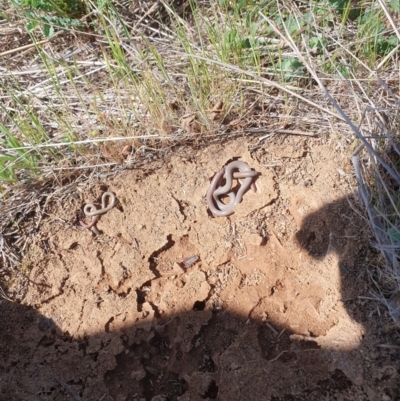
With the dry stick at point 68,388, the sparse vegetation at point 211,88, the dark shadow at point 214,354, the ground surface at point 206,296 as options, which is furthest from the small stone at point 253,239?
the dry stick at point 68,388

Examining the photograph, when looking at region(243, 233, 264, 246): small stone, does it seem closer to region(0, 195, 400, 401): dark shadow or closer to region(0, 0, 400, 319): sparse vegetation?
region(0, 195, 400, 401): dark shadow

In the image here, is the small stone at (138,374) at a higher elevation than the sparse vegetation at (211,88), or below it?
below

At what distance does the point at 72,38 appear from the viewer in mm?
3346

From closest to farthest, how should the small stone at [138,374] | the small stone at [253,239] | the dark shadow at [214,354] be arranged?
the dark shadow at [214,354] → the small stone at [138,374] → the small stone at [253,239]

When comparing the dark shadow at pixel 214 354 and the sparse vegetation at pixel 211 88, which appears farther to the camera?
the sparse vegetation at pixel 211 88

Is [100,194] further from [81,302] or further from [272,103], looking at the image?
[272,103]

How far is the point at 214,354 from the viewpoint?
235cm

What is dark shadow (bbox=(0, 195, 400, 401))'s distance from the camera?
213 centimetres

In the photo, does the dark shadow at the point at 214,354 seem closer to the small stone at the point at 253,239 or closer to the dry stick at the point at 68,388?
the dry stick at the point at 68,388

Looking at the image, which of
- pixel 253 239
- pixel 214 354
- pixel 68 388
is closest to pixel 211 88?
pixel 253 239

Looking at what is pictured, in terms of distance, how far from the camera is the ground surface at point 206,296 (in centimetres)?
220

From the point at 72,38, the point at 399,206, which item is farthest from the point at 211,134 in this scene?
the point at 72,38

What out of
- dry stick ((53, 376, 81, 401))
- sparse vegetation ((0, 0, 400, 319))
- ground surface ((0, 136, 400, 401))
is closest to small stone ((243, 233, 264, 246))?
ground surface ((0, 136, 400, 401))

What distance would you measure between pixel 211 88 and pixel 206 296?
132 centimetres
